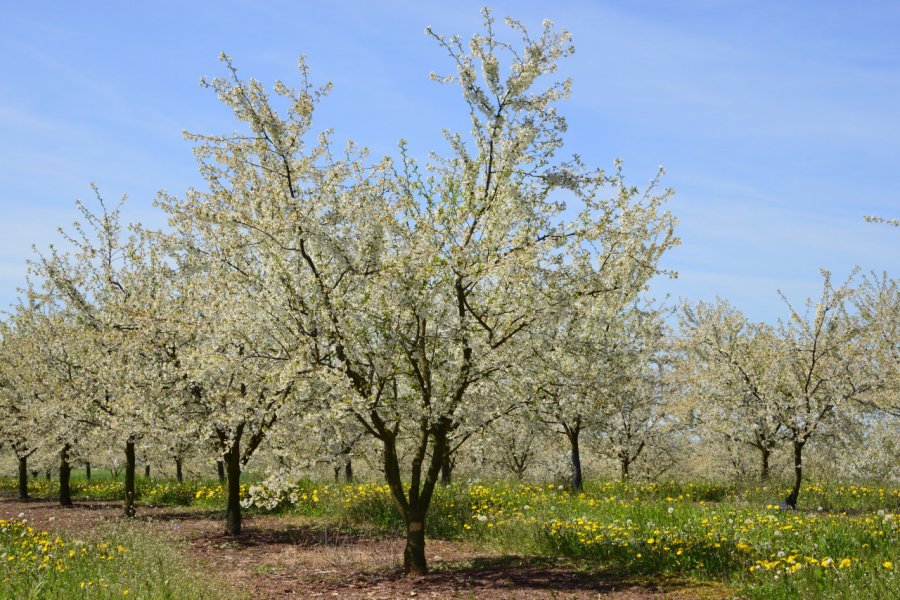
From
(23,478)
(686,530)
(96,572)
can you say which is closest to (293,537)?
(96,572)

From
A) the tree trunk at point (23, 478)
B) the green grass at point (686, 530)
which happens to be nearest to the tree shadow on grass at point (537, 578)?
the green grass at point (686, 530)

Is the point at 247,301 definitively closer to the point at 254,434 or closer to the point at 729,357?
the point at 254,434

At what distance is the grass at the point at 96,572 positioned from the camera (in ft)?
26.5

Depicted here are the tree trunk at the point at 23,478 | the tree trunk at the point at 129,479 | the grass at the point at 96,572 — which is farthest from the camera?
the tree trunk at the point at 23,478

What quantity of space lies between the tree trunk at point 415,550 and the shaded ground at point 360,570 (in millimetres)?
208

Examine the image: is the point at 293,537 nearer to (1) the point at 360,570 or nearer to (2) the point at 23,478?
(1) the point at 360,570

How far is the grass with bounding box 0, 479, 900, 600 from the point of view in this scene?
8141 millimetres

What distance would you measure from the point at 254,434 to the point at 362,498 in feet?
14.0

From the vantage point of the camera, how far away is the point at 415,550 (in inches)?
409

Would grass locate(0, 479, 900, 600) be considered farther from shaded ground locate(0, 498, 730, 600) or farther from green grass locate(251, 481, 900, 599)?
shaded ground locate(0, 498, 730, 600)

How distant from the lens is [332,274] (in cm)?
992

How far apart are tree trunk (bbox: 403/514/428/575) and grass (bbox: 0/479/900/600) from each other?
6.41 feet

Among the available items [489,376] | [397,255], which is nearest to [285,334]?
[397,255]

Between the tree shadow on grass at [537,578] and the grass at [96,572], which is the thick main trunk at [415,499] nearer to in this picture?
the tree shadow on grass at [537,578]
